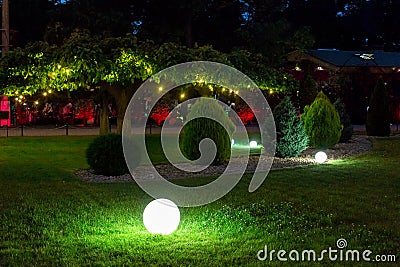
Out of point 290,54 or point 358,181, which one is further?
point 290,54

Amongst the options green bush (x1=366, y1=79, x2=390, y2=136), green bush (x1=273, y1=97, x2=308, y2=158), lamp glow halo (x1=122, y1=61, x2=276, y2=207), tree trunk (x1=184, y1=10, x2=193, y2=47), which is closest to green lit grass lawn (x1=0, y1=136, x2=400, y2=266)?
lamp glow halo (x1=122, y1=61, x2=276, y2=207)

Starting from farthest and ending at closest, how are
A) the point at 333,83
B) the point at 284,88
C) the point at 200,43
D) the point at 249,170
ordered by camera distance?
the point at 333,83 < the point at 200,43 < the point at 284,88 < the point at 249,170

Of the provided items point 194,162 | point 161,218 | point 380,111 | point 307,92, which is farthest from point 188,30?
point 161,218

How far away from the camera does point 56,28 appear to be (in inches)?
843

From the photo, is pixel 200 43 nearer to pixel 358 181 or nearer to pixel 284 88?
pixel 284 88

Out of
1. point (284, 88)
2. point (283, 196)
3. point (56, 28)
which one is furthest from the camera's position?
point (56, 28)

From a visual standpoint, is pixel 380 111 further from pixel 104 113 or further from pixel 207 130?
pixel 207 130

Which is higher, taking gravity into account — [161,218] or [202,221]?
[161,218]

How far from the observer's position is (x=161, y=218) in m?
A: 6.08

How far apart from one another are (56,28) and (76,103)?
260 inches

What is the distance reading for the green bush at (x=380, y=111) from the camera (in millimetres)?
20406

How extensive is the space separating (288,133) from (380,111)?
8.23 metres

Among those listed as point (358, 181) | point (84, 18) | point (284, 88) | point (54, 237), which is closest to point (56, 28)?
point (84, 18)

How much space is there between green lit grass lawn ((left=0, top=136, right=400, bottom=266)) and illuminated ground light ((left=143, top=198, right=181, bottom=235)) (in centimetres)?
11
